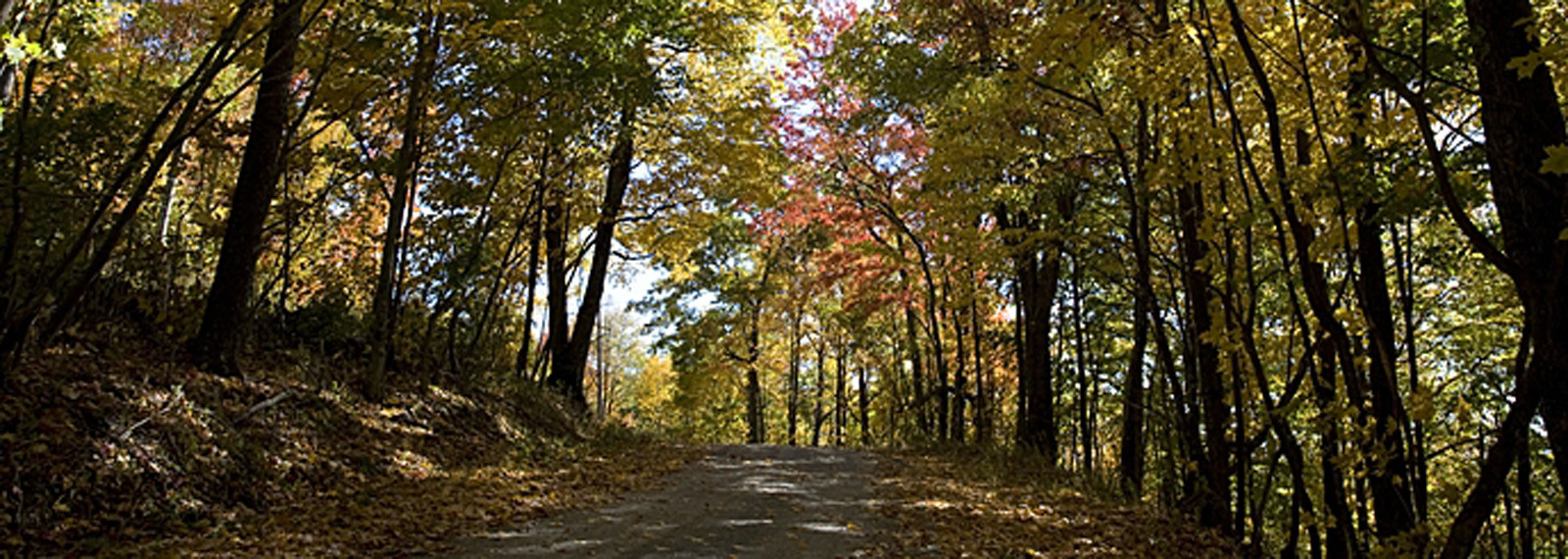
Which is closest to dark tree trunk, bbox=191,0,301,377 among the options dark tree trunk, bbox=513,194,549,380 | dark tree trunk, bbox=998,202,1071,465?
dark tree trunk, bbox=513,194,549,380

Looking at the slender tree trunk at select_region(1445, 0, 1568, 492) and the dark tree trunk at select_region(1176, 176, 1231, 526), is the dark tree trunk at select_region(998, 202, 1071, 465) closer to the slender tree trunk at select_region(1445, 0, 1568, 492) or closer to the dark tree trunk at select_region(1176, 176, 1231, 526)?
the dark tree trunk at select_region(1176, 176, 1231, 526)

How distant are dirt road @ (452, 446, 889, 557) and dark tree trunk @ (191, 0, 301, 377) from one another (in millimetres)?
3361

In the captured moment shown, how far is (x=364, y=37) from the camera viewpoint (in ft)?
25.0

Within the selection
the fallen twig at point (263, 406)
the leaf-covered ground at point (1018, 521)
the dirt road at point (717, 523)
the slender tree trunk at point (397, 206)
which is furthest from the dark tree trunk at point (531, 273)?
the leaf-covered ground at point (1018, 521)

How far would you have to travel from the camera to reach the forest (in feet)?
12.2

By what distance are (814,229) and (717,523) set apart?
1180 cm

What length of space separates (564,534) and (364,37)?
4929mm

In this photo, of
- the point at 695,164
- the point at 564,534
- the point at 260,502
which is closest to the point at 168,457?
the point at 260,502

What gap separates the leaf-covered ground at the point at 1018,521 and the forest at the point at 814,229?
0.55 m

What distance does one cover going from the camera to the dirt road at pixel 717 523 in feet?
17.9

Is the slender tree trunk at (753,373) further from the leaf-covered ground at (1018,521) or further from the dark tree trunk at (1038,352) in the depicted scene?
the leaf-covered ground at (1018,521)

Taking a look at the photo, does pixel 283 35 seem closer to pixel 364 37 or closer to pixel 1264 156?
pixel 364 37

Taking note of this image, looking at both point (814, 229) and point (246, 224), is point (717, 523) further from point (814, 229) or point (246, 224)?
point (814, 229)

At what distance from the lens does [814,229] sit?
17.9 metres
